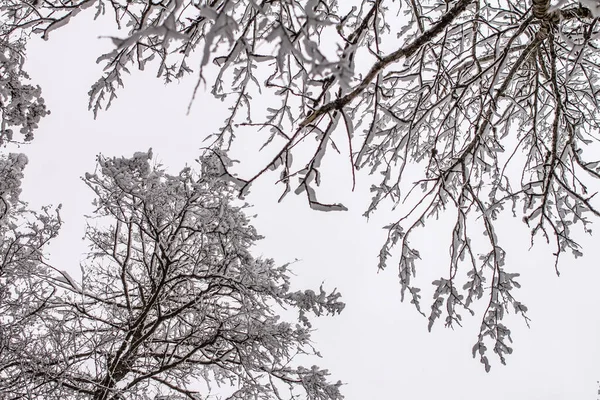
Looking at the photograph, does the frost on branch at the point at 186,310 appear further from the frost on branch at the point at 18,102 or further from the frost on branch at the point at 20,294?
the frost on branch at the point at 18,102

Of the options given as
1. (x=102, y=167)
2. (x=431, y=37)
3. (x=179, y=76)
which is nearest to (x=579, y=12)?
(x=431, y=37)

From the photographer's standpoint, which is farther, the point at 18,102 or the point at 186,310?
the point at 186,310

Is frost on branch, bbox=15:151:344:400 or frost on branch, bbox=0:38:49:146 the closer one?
frost on branch, bbox=0:38:49:146

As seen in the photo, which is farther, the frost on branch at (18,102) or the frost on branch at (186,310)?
the frost on branch at (186,310)

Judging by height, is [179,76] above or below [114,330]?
above

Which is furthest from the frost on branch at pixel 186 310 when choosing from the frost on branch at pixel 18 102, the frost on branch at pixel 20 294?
the frost on branch at pixel 18 102

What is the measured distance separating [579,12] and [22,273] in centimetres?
594

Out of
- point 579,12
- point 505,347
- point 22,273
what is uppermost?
point 579,12

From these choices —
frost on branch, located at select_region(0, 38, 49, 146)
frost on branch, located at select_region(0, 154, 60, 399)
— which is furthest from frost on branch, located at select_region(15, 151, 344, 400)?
frost on branch, located at select_region(0, 38, 49, 146)

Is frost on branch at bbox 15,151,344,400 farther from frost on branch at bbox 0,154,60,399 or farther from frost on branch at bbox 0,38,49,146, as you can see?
frost on branch at bbox 0,38,49,146

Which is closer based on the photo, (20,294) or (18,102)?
(18,102)

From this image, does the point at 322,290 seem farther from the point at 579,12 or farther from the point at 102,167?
the point at 579,12

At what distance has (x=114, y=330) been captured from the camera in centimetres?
526

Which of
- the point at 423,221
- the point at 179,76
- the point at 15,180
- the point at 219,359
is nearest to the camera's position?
the point at 423,221
